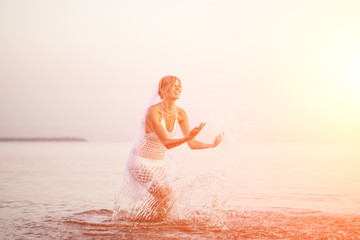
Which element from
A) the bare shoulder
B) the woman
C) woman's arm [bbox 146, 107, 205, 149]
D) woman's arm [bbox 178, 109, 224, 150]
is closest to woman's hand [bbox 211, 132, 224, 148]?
the woman

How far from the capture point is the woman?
789cm

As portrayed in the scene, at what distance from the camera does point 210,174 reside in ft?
28.4

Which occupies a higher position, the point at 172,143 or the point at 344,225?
the point at 172,143

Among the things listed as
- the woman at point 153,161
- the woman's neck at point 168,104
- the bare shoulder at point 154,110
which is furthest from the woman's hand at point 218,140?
the bare shoulder at point 154,110

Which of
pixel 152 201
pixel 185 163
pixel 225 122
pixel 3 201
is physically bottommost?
pixel 3 201

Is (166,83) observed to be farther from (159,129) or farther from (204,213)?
(204,213)

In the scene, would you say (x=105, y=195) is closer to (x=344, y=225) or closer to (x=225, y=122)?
(x=225, y=122)

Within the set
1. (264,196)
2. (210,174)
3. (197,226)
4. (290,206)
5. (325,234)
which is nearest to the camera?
(325,234)

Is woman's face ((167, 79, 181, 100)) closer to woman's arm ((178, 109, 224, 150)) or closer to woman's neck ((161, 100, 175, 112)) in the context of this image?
woman's neck ((161, 100, 175, 112))

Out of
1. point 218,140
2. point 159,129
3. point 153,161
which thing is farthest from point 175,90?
point 153,161

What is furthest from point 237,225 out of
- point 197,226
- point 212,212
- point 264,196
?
point 264,196

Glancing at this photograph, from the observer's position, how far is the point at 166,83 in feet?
26.0

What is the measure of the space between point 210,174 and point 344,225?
253 cm

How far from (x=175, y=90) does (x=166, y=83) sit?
0.68ft
